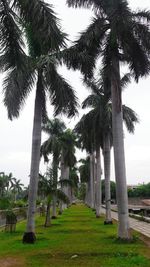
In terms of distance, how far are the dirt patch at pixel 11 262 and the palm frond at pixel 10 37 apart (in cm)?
546

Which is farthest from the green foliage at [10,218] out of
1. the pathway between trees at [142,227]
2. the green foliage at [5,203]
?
the pathway between trees at [142,227]

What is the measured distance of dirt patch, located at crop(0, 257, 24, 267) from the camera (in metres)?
10.9

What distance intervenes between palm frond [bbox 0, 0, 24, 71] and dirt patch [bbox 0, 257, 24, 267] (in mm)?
5456

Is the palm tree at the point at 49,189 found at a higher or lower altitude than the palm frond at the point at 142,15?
lower

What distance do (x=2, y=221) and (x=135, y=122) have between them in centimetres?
1057

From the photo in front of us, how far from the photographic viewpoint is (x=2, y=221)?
23.9 meters

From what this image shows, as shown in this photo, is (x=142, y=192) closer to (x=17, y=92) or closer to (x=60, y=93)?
(x=60, y=93)

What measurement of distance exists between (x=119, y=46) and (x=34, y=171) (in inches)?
258

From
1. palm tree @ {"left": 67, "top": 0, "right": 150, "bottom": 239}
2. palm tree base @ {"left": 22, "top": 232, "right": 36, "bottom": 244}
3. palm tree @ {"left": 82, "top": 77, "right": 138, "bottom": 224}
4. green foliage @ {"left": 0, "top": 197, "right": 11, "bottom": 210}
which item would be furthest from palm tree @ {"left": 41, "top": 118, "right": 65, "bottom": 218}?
palm tree base @ {"left": 22, "top": 232, "right": 36, "bottom": 244}

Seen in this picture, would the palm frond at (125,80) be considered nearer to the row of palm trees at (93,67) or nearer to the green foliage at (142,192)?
the row of palm trees at (93,67)

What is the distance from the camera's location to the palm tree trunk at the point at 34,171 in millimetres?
16297

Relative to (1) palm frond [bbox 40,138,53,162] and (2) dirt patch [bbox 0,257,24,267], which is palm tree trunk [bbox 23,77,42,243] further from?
(1) palm frond [bbox 40,138,53,162]

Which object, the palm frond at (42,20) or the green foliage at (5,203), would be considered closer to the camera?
the palm frond at (42,20)

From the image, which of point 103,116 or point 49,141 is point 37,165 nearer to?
point 103,116
